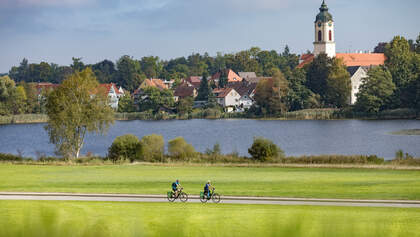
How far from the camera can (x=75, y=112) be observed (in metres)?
61.8

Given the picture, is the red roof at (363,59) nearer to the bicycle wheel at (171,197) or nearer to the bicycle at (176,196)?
the bicycle at (176,196)

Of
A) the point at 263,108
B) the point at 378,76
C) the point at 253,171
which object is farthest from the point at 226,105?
the point at 253,171

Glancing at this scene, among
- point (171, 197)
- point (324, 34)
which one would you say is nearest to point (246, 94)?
point (324, 34)

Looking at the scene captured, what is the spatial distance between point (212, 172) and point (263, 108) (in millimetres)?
99350

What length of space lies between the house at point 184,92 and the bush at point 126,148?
116480 mm

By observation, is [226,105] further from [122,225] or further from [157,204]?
[122,225]

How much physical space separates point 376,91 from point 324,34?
2744 inches

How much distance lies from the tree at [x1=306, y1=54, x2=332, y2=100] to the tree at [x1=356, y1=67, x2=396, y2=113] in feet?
48.7

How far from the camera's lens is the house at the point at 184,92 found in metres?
177

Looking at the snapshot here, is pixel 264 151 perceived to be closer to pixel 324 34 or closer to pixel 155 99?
pixel 155 99

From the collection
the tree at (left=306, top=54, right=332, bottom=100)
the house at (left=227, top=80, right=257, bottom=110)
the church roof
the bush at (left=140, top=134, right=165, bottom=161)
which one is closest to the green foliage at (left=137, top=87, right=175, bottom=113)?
the house at (left=227, top=80, right=257, bottom=110)

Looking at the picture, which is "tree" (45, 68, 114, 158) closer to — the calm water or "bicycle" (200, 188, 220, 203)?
the calm water

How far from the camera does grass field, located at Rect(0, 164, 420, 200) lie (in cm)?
3112

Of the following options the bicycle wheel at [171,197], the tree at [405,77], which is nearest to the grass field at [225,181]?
the bicycle wheel at [171,197]
